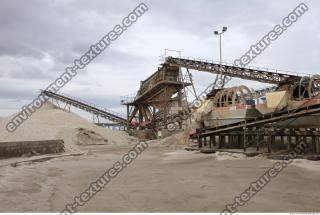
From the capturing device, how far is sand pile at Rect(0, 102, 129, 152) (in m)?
33.4

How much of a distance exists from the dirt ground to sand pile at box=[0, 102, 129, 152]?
14.6 meters

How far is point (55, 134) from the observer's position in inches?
1479

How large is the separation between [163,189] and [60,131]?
99.0 feet

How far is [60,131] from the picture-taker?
131 feet

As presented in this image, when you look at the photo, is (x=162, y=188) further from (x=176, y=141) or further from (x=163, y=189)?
(x=176, y=141)

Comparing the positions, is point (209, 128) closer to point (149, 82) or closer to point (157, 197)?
point (157, 197)

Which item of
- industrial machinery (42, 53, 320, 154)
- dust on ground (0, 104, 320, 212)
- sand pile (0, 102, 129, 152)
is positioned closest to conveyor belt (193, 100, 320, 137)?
industrial machinery (42, 53, 320, 154)

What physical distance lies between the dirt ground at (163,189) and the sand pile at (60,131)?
48.0 ft

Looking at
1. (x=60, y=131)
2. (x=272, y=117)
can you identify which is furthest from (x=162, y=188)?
(x=60, y=131)

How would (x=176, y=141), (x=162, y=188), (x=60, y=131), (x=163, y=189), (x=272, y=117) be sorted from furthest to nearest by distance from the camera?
(x=60, y=131) → (x=176, y=141) → (x=272, y=117) → (x=162, y=188) → (x=163, y=189)

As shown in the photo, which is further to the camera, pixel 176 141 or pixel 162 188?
pixel 176 141

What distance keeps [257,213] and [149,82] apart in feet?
153

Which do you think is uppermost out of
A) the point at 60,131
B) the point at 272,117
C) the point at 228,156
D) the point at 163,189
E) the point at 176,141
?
the point at 272,117

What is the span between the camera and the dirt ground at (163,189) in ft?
30.2
